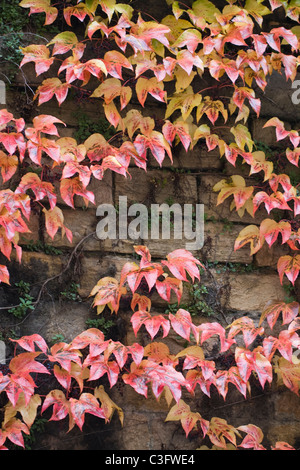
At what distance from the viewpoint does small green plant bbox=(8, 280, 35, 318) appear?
194cm

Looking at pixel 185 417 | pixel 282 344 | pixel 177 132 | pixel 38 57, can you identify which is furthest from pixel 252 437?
pixel 38 57

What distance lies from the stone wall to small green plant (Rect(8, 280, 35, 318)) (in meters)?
0.02

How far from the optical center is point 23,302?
194cm

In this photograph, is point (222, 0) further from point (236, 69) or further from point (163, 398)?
point (163, 398)

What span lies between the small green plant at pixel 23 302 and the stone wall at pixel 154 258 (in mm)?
23

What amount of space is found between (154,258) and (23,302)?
559mm

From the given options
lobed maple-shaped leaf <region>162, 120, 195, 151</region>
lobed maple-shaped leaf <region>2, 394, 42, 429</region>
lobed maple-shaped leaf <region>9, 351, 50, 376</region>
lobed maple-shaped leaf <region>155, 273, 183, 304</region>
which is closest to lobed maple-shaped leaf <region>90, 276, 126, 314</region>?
lobed maple-shaped leaf <region>155, 273, 183, 304</region>

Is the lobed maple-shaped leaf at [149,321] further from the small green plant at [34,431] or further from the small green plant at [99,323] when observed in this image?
the small green plant at [34,431]

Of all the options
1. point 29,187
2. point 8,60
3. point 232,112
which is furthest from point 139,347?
point 8,60

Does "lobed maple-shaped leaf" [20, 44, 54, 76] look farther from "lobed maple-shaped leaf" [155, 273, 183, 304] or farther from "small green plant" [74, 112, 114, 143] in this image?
"lobed maple-shaped leaf" [155, 273, 183, 304]

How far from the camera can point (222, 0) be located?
2154 mm

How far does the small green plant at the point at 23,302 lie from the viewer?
6.37ft

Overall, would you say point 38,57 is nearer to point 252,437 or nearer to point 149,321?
point 149,321

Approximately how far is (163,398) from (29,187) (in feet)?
3.27
